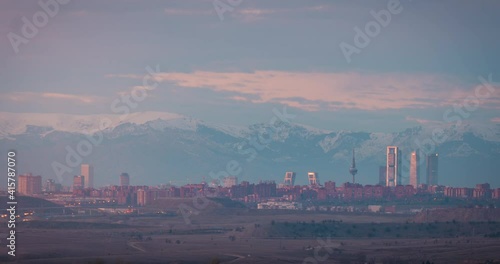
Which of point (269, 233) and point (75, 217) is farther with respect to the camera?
point (75, 217)

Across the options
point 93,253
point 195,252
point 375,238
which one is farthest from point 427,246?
point 93,253

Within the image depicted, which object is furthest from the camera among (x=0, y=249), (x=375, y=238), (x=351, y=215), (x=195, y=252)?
(x=351, y=215)

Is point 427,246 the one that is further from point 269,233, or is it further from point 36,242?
point 36,242

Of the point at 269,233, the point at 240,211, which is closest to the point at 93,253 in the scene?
the point at 269,233

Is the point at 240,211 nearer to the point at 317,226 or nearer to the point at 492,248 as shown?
the point at 317,226

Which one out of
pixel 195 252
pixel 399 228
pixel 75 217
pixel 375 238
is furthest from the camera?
pixel 75 217

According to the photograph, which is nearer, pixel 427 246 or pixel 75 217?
pixel 427 246

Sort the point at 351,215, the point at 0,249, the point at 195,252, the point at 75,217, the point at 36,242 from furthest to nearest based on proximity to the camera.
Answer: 1. the point at 351,215
2. the point at 75,217
3. the point at 36,242
4. the point at 195,252
5. the point at 0,249

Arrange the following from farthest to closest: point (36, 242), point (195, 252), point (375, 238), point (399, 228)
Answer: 1. point (399, 228)
2. point (375, 238)
3. point (36, 242)
4. point (195, 252)
